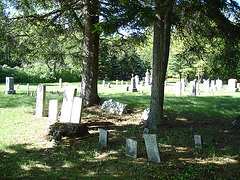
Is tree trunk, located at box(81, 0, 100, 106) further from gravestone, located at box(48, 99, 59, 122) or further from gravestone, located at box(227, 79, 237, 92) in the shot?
gravestone, located at box(227, 79, 237, 92)

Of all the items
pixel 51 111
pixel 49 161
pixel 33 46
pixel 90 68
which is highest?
pixel 33 46

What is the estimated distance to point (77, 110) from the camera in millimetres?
6816

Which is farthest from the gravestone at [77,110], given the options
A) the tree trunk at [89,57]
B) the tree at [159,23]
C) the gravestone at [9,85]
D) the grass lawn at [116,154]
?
the gravestone at [9,85]

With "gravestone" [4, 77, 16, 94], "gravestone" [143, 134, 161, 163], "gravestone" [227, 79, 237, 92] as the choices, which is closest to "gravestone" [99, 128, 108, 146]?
"gravestone" [143, 134, 161, 163]

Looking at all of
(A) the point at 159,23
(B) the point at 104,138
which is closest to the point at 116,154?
(B) the point at 104,138

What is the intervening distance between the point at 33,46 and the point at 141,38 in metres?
5.44

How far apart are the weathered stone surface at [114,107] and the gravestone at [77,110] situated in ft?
9.68

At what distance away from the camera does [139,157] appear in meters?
4.57

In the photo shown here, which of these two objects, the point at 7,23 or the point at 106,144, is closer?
the point at 106,144

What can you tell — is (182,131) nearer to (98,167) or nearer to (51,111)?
(98,167)

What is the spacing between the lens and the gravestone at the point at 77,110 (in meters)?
6.77

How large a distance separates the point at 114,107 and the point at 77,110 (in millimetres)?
3080

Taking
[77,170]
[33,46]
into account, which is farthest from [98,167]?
[33,46]

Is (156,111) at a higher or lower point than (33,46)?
lower
